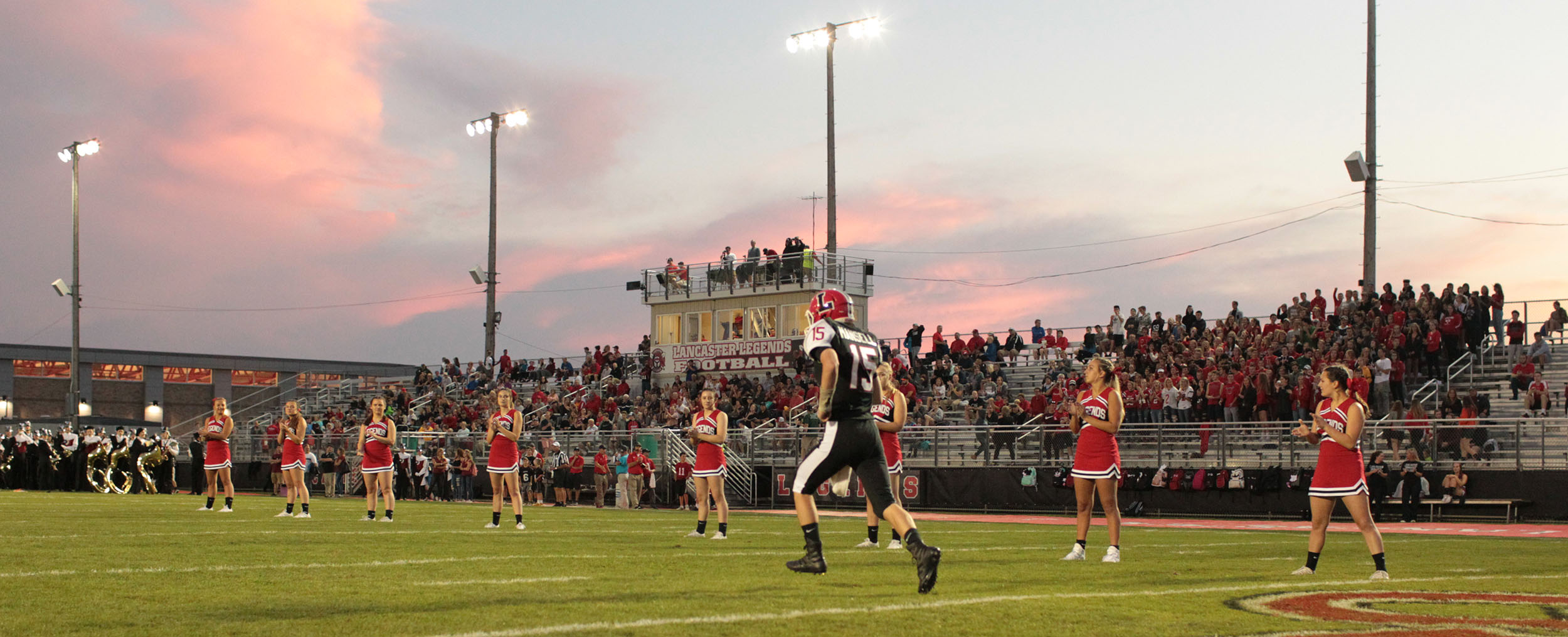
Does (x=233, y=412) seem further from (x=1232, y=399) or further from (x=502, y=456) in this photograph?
(x=502, y=456)

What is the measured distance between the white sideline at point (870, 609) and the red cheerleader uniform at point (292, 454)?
42.9ft

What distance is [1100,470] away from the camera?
11.9 m

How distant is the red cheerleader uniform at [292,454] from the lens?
19.0 m

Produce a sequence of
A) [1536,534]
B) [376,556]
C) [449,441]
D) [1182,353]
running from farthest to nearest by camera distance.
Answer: [449,441], [1182,353], [1536,534], [376,556]

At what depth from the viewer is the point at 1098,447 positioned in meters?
11.9

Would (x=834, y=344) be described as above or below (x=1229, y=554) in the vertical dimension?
above

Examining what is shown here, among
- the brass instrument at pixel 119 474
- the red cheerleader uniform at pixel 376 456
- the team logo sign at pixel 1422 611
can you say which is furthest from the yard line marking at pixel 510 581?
the brass instrument at pixel 119 474

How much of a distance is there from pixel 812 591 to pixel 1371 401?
68.7 feet

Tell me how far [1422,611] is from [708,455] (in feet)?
27.9

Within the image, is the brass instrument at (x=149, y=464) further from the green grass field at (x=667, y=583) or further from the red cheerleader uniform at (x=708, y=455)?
the red cheerleader uniform at (x=708, y=455)

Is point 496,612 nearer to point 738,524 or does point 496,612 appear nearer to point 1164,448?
point 738,524

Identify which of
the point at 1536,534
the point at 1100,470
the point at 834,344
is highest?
the point at 834,344

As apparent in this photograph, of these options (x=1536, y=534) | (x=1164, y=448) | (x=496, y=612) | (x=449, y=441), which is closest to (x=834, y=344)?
(x=496, y=612)

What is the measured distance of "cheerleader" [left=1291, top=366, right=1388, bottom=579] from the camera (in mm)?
10606
